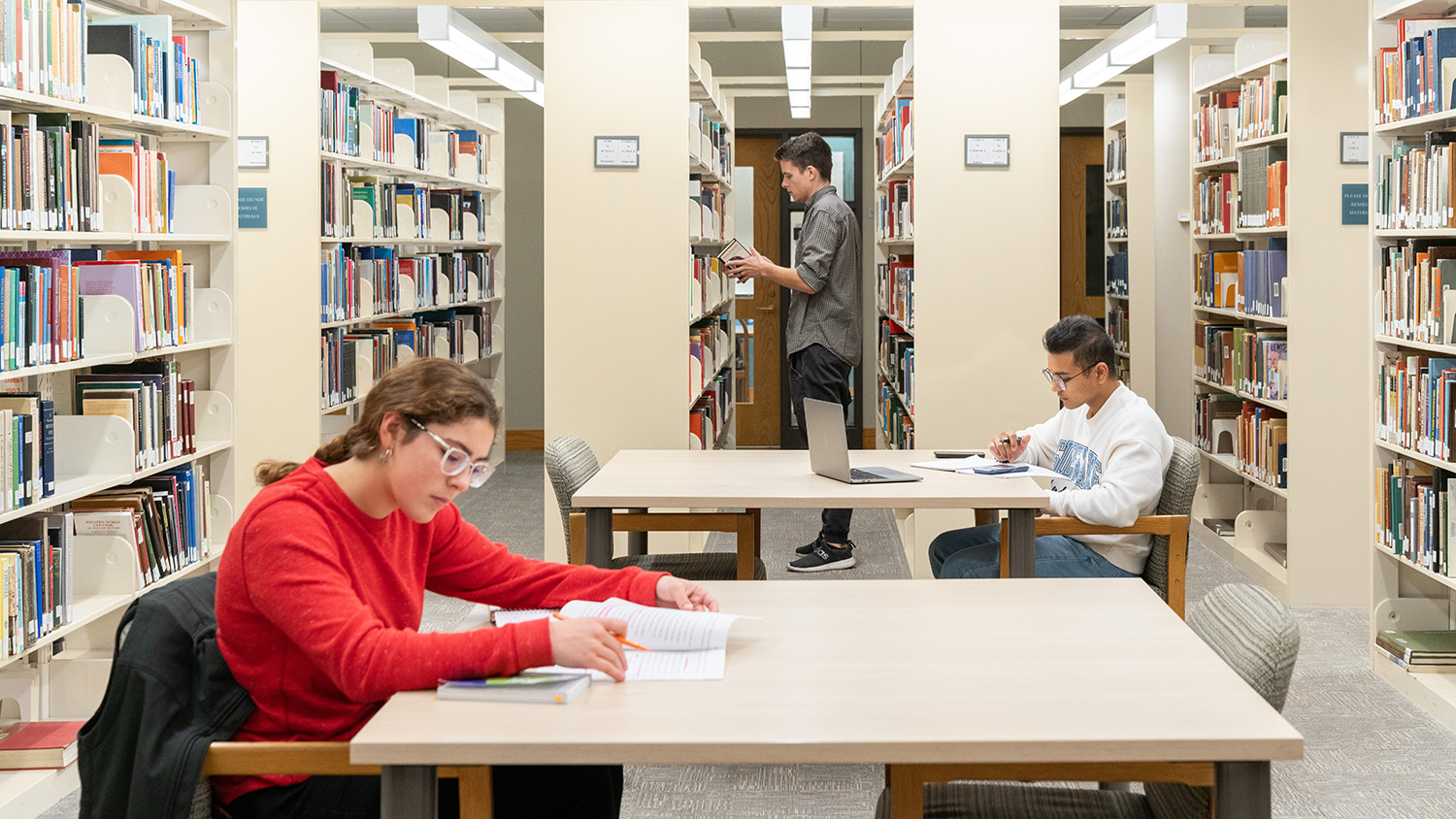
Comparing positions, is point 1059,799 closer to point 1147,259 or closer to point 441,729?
point 441,729

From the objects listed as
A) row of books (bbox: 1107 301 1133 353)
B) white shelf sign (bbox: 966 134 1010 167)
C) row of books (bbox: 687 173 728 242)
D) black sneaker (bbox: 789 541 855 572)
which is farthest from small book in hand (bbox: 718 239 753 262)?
row of books (bbox: 1107 301 1133 353)

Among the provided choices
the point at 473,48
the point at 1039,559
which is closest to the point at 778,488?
the point at 1039,559

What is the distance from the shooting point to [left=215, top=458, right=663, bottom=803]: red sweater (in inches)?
71.6

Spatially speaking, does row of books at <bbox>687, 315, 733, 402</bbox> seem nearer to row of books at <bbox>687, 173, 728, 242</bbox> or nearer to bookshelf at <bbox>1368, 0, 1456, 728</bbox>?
row of books at <bbox>687, 173, 728, 242</bbox>

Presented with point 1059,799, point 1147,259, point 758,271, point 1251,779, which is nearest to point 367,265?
point 758,271

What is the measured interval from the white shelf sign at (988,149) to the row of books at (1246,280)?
1.20m

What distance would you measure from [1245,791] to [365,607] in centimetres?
122

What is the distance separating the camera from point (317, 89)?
5.68m

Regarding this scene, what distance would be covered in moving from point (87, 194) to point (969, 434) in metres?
3.37

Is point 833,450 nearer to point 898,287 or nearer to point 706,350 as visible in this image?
point 706,350

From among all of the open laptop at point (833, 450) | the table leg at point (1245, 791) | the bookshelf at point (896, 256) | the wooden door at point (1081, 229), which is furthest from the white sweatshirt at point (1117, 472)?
the wooden door at point (1081, 229)

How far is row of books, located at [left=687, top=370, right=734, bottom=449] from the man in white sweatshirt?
1898 mm

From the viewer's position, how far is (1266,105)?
5602 millimetres

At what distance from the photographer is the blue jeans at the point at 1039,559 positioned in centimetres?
349
